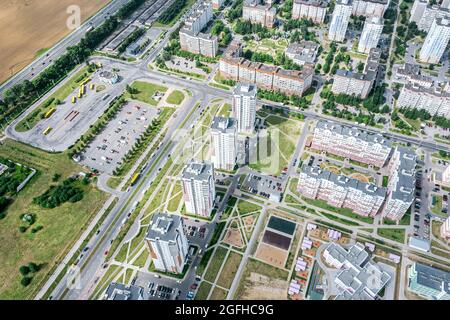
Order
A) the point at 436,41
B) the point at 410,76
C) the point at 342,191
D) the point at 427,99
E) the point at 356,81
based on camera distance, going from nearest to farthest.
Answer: the point at 342,191
the point at 427,99
the point at 356,81
the point at 410,76
the point at 436,41

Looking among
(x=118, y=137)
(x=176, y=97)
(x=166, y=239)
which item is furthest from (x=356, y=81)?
(x=166, y=239)

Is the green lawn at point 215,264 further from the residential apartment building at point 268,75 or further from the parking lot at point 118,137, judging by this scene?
the residential apartment building at point 268,75

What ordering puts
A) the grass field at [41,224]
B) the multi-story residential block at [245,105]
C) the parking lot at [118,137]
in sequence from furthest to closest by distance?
the parking lot at [118,137], the multi-story residential block at [245,105], the grass field at [41,224]

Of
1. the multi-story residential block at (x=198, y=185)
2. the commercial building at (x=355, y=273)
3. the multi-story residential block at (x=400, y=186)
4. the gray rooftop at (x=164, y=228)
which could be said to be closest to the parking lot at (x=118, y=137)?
the multi-story residential block at (x=198, y=185)

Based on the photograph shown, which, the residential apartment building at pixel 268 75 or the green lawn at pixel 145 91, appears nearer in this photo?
the residential apartment building at pixel 268 75

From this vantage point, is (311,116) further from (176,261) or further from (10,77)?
(10,77)

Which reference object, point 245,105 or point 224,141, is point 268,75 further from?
point 224,141

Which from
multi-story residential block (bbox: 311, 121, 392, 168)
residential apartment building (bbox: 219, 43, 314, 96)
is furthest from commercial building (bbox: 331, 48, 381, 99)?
multi-story residential block (bbox: 311, 121, 392, 168)
